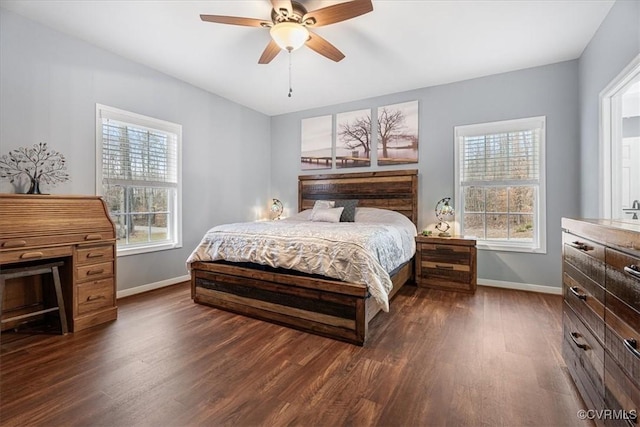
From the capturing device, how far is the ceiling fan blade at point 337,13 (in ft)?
6.79

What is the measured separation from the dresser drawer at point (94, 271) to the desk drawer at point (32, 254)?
0.59 ft

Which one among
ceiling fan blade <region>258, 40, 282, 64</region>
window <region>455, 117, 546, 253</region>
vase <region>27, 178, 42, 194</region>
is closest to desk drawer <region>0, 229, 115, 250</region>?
vase <region>27, 178, 42, 194</region>

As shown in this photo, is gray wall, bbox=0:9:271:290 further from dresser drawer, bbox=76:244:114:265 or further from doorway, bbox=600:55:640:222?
doorway, bbox=600:55:640:222

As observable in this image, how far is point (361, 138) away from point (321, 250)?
282 centimetres

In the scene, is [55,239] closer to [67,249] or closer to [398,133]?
[67,249]

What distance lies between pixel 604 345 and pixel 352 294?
4.59 feet

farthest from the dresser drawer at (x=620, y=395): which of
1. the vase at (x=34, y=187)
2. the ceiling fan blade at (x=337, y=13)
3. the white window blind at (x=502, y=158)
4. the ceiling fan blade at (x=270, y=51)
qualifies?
the vase at (x=34, y=187)

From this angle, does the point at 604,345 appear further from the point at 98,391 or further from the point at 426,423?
the point at 98,391

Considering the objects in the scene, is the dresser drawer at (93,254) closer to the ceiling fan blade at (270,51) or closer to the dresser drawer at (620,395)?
the ceiling fan blade at (270,51)

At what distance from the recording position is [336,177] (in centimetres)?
479

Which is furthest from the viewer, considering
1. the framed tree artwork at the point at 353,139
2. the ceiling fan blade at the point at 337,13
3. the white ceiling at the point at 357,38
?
the framed tree artwork at the point at 353,139

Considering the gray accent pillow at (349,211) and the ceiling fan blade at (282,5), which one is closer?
the ceiling fan blade at (282,5)

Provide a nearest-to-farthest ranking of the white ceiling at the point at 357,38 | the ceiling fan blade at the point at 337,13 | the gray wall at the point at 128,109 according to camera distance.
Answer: the ceiling fan blade at the point at 337,13 → the white ceiling at the point at 357,38 → the gray wall at the point at 128,109

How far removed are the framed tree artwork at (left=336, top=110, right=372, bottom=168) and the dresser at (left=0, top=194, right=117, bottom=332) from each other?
3394 millimetres
